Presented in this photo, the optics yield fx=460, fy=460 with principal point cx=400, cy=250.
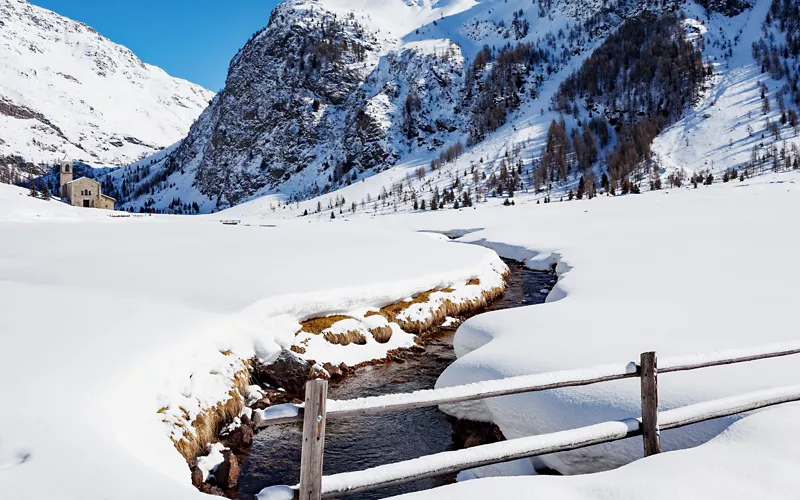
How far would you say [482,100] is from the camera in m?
142

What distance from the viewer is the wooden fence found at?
3453 millimetres

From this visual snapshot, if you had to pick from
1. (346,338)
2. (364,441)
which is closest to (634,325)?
(364,441)

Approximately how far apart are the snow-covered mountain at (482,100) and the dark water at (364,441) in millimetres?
80872

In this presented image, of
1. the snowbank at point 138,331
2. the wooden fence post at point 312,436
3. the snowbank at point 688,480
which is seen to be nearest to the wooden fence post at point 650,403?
the snowbank at point 688,480

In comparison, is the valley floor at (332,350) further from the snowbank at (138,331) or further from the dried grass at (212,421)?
the dried grass at (212,421)

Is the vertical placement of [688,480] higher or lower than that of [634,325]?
higher

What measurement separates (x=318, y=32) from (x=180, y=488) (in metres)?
177

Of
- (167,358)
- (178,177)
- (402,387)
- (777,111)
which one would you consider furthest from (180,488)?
(178,177)

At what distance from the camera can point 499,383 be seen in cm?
433

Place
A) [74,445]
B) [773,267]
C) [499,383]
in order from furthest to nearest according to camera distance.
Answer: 1. [773,267]
2. [74,445]
3. [499,383]

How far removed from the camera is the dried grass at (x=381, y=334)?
536 inches

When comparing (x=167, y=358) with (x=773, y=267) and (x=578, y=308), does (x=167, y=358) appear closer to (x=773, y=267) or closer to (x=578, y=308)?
(x=578, y=308)

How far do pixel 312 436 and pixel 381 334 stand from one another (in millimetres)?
10371

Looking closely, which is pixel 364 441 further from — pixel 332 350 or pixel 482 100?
pixel 482 100
